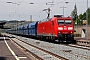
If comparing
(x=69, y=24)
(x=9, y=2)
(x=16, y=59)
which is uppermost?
(x=9, y=2)

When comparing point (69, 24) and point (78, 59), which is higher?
point (69, 24)

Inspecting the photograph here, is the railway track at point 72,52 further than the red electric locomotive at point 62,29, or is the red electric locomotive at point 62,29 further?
the red electric locomotive at point 62,29

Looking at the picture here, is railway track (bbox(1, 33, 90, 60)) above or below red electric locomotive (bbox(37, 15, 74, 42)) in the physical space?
below

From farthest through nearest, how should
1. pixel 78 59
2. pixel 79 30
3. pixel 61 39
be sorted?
1. pixel 79 30
2. pixel 61 39
3. pixel 78 59

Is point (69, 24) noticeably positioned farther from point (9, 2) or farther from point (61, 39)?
point (9, 2)

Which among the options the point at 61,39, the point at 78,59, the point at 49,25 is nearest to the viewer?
the point at 78,59

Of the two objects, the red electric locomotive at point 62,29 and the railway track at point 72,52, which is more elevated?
the red electric locomotive at point 62,29

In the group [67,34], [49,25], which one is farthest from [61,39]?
[49,25]

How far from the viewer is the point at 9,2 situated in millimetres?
46406

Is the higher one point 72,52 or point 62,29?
point 62,29

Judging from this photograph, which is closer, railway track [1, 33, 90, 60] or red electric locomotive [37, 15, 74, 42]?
railway track [1, 33, 90, 60]

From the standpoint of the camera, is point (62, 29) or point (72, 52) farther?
point (62, 29)

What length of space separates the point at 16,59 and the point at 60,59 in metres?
2.96

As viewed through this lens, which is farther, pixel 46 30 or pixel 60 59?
pixel 46 30
